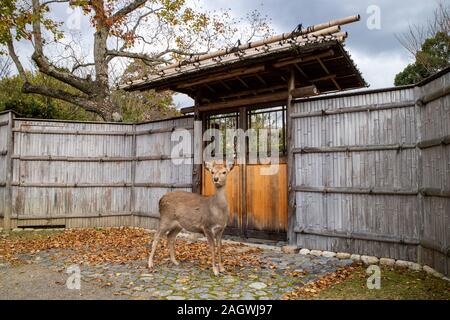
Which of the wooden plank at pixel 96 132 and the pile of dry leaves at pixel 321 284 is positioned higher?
the wooden plank at pixel 96 132

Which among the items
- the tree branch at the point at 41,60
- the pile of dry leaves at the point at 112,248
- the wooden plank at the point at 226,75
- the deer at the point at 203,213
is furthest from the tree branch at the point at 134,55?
the deer at the point at 203,213

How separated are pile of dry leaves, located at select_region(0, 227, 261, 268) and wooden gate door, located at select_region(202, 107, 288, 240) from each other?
0.75 metres

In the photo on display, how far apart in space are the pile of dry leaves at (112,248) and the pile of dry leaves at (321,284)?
4.98 ft

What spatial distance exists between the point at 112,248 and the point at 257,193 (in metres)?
3.94

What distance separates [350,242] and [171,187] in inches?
221

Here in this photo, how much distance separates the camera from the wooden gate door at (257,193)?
27.7ft

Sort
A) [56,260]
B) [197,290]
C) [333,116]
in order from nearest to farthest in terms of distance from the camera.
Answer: [197,290] → [56,260] → [333,116]

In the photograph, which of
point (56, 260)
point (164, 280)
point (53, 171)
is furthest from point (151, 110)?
point (164, 280)

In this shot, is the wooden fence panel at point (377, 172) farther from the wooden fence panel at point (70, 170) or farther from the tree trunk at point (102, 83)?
the tree trunk at point (102, 83)

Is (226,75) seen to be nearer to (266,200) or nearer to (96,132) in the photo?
(266,200)

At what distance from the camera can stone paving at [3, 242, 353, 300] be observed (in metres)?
5.04
